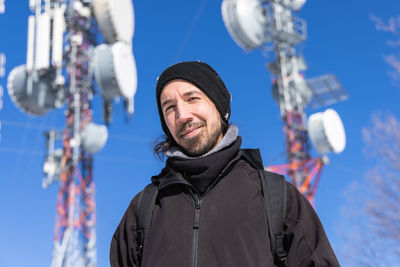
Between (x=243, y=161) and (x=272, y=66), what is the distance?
1504 cm

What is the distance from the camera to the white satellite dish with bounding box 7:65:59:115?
582 inches

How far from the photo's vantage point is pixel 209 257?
174cm

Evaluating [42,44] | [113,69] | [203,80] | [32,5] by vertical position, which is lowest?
[203,80]

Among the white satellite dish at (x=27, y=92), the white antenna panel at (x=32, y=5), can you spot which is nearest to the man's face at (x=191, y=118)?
the white satellite dish at (x=27, y=92)

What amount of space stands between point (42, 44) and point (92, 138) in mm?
3598

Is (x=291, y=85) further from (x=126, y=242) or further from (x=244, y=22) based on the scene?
(x=126, y=242)

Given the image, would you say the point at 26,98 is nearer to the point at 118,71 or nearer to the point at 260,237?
the point at 118,71

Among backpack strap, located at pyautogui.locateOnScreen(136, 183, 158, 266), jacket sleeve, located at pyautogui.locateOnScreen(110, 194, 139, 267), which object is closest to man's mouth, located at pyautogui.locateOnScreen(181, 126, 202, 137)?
backpack strap, located at pyautogui.locateOnScreen(136, 183, 158, 266)

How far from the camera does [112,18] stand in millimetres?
15055

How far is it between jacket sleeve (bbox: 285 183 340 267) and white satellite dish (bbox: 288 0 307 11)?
1692 cm

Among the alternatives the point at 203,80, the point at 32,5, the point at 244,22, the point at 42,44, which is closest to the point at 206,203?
the point at 203,80

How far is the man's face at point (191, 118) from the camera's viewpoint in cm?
201

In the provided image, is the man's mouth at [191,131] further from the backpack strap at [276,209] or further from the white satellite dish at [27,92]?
the white satellite dish at [27,92]

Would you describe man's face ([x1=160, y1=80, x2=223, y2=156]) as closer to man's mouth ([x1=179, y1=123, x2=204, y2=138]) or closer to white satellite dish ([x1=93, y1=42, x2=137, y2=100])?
man's mouth ([x1=179, y1=123, x2=204, y2=138])
